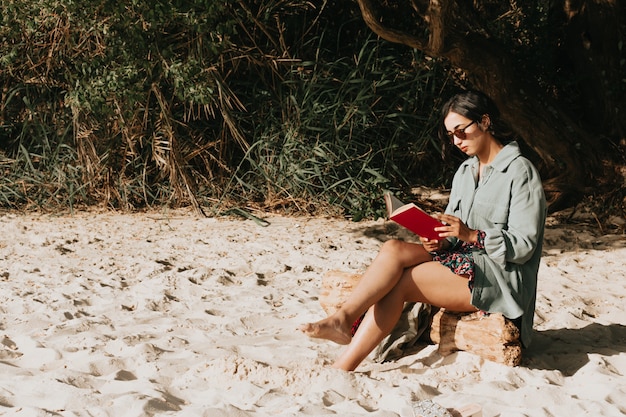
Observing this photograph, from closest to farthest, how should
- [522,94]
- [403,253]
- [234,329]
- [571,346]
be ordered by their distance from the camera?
1. [403,253]
2. [571,346]
3. [234,329]
4. [522,94]

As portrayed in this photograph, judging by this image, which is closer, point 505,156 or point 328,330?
point 328,330

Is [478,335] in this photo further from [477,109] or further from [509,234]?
[477,109]

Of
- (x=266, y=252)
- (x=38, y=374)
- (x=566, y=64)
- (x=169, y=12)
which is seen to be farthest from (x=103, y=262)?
(x=566, y=64)

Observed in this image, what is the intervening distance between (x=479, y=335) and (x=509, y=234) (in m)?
0.53

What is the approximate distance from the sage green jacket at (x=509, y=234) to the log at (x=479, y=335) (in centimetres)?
7

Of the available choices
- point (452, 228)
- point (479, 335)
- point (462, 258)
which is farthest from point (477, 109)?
point (479, 335)

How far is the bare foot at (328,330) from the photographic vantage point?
12.6 feet

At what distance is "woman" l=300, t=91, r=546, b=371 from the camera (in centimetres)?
387

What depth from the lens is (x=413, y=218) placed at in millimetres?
3734

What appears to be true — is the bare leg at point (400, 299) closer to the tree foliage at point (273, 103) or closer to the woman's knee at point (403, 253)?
the woman's knee at point (403, 253)

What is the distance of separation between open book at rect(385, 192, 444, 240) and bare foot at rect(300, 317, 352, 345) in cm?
56

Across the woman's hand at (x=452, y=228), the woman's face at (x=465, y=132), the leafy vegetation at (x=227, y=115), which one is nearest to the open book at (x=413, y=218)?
the woman's hand at (x=452, y=228)

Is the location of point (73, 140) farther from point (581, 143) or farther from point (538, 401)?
point (538, 401)

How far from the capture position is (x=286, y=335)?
186 inches
